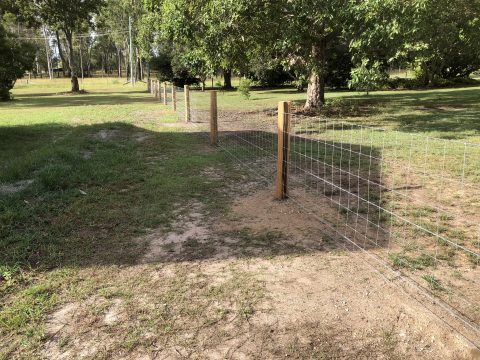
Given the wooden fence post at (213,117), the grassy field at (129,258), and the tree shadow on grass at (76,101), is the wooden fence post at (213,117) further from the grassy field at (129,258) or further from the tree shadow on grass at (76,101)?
the tree shadow on grass at (76,101)

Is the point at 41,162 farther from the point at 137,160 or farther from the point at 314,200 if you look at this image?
the point at 314,200

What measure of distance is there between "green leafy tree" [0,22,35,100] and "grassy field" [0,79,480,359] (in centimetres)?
302

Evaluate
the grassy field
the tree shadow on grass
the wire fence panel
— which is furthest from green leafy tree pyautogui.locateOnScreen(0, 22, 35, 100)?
the tree shadow on grass

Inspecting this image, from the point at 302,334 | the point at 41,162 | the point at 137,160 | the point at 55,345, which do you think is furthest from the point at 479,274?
the point at 41,162

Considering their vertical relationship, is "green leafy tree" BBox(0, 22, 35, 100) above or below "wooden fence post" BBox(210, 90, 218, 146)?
above

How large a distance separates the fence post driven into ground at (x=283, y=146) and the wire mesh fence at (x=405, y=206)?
0.35 feet

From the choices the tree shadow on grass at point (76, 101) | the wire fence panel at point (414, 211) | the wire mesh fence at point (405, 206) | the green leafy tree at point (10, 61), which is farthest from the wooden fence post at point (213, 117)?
the tree shadow on grass at point (76, 101)

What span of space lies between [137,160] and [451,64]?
28516mm

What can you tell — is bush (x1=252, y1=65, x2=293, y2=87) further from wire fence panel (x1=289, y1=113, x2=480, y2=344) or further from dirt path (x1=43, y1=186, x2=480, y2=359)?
dirt path (x1=43, y1=186, x2=480, y2=359)

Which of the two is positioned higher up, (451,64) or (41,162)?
(451,64)

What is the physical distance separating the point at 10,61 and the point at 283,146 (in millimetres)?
8168

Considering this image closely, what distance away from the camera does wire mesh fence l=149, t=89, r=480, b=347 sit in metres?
3.46

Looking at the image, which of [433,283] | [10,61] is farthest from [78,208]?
[10,61]

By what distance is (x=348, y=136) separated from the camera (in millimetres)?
10484
